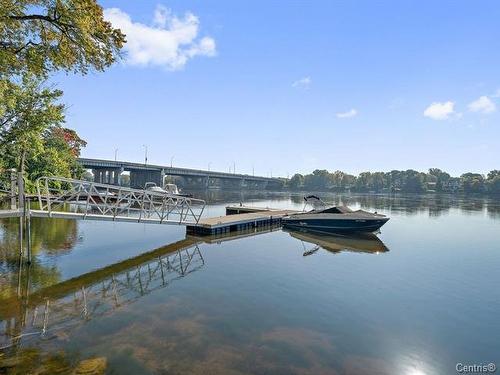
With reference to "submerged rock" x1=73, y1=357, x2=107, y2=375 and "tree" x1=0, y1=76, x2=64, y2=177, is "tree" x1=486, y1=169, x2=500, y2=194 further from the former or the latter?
"submerged rock" x1=73, y1=357, x2=107, y2=375

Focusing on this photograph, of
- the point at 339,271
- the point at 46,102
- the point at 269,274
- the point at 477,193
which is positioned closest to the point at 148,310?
the point at 269,274

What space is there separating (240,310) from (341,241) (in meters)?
19.4

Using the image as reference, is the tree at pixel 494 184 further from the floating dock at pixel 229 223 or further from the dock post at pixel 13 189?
the dock post at pixel 13 189

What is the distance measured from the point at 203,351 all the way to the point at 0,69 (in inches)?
453

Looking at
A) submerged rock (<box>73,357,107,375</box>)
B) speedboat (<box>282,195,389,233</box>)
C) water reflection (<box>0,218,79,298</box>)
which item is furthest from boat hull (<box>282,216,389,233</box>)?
submerged rock (<box>73,357,107,375</box>)

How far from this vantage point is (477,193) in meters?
170

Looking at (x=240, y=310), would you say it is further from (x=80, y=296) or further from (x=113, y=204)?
(x=113, y=204)

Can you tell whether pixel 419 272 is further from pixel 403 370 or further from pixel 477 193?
pixel 477 193

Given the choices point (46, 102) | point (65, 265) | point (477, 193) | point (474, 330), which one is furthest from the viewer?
point (477, 193)

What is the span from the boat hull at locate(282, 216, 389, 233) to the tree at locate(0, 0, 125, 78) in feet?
87.8

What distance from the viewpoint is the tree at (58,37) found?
34.4ft

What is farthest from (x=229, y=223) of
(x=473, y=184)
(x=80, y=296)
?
(x=473, y=184)

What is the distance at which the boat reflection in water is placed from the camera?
2675cm

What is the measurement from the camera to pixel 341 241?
30.6m
